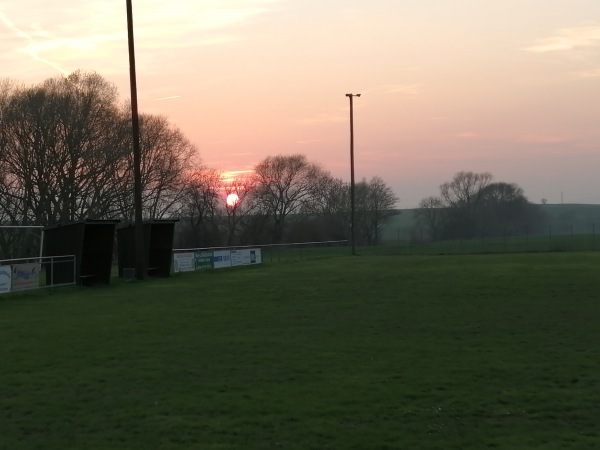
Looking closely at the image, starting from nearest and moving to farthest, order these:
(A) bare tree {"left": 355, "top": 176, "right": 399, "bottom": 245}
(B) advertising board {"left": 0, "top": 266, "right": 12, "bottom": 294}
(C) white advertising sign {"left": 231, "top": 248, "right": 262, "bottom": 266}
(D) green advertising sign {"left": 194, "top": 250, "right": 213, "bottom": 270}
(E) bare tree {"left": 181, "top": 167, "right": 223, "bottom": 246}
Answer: (B) advertising board {"left": 0, "top": 266, "right": 12, "bottom": 294}, (D) green advertising sign {"left": 194, "top": 250, "right": 213, "bottom": 270}, (C) white advertising sign {"left": 231, "top": 248, "right": 262, "bottom": 266}, (E) bare tree {"left": 181, "top": 167, "right": 223, "bottom": 246}, (A) bare tree {"left": 355, "top": 176, "right": 399, "bottom": 245}

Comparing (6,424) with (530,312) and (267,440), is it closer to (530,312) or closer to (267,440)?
(267,440)

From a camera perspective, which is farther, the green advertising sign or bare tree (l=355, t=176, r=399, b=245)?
bare tree (l=355, t=176, r=399, b=245)

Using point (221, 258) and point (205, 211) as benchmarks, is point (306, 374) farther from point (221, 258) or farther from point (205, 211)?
point (205, 211)

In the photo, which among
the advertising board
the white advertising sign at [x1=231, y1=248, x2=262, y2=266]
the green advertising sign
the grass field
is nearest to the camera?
the grass field

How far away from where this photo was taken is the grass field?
758cm

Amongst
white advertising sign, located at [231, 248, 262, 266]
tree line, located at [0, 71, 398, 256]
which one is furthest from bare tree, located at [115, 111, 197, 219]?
white advertising sign, located at [231, 248, 262, 266]

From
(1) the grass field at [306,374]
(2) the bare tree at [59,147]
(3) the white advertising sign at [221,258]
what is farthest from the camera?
(2) the bare tree at [59,147]

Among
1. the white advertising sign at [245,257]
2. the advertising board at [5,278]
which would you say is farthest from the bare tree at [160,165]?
the advertising board at [5,278]

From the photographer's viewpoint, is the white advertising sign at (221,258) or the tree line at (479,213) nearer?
the white advertising sign at (221,258)

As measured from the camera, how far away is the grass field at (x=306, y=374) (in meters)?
7.58

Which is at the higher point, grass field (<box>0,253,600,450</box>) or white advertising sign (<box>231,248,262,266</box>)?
white advertising sign (<box>231,248,262,266</box>)

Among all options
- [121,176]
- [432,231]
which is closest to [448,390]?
[121,176]

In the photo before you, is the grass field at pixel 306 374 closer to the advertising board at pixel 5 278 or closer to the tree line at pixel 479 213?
the advertising board at pixel 5 278

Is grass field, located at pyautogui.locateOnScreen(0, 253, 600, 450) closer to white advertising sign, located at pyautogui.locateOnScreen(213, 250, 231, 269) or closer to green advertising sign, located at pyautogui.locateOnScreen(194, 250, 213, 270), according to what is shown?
green advertising sign, located at pyautogui.locateOnScreen(194, 250, 213, 270)
